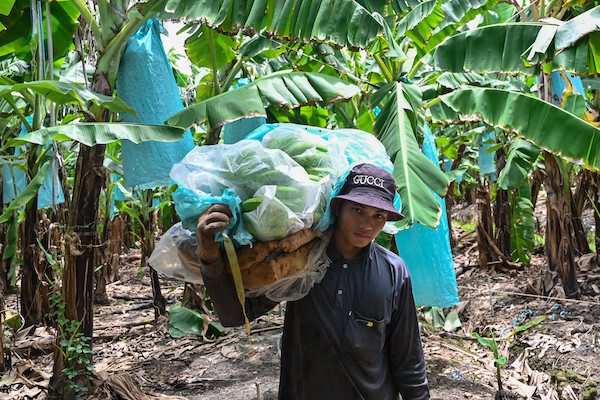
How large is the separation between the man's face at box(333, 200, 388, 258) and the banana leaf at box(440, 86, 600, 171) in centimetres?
189

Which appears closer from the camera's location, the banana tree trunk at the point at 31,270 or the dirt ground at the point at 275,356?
the dirt ground at the point at 275,356

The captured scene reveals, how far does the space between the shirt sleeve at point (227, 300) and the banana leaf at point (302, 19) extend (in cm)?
172

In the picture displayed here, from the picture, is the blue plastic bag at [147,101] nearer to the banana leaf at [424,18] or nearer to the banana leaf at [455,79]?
the banana leaf at [424,18]

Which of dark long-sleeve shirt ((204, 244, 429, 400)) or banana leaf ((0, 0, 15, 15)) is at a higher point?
banana leaf ((0, 0, 15, 15))

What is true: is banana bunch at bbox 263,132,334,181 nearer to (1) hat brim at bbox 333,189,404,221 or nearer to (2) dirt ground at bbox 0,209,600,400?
(1) hat brim at bbox 333,189,404,221

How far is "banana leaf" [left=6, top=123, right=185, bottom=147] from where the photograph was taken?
231 centimetres

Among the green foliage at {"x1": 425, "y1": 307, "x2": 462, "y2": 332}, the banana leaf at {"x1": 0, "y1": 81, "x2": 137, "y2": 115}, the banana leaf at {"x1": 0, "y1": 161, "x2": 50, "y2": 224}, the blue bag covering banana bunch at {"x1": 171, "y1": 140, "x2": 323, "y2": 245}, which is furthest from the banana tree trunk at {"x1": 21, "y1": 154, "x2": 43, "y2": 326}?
Result: the green foliage at {"x1": 425, "y1": 307, "x2": 462, "y2": 332}

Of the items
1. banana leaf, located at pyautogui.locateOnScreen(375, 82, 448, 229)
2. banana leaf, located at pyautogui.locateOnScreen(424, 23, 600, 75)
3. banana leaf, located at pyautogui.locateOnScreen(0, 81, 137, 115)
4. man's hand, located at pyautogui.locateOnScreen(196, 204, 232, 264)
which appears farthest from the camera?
banana leaf, located at pyautogui.locateOnScreen(424, 23, 600, 75)

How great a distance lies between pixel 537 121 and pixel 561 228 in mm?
2641

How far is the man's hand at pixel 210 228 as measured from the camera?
4.71 feet

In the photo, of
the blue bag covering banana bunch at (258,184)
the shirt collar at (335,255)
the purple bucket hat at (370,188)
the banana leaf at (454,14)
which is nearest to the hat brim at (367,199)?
the purple bucket hat at (370,188)

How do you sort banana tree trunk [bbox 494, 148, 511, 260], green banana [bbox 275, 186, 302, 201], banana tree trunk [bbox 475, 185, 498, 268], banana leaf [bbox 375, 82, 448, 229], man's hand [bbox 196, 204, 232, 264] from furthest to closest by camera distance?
banana tree trunk [bbox 494, 148, 511, 260] → banana tree trunk [bbox 475, 185, 498, 268] → banana leaf [bbox 375, 82, 448, 229] → green banana [bbox 275, 186, 302, 201] → man's hand [bbox 196, 204, 232, 264]

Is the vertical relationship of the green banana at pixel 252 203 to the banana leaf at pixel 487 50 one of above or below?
below

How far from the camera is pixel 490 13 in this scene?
5.75 m
